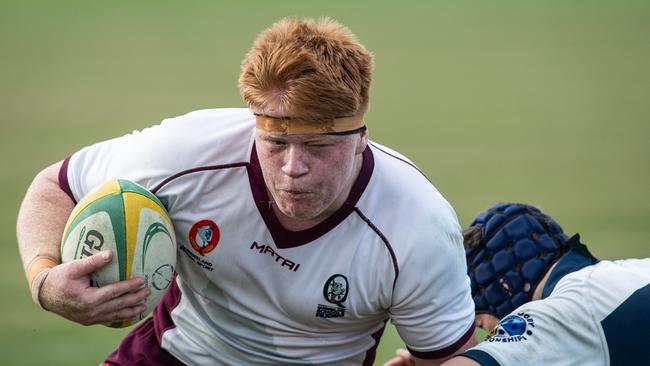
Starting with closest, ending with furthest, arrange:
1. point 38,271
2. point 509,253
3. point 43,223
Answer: point 38,271, point 43,223, point 509,253

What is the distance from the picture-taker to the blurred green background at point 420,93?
1028 cm

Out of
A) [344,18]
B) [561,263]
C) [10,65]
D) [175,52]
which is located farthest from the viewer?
[344,18]

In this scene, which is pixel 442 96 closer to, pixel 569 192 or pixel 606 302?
pixel 569 192

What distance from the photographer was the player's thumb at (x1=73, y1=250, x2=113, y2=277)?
4.32m

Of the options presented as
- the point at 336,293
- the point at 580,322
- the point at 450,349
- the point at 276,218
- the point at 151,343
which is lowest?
the point at 151,343

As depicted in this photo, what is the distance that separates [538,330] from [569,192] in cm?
731

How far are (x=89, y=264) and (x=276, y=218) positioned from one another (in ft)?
2.94

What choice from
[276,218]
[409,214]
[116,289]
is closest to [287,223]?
[276,218]

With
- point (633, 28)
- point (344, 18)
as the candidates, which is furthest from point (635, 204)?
point (344, 18)

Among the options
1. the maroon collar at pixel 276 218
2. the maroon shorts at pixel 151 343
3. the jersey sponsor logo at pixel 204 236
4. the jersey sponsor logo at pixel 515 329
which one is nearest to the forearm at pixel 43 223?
the jersey sponsor logo at pixel 204 236

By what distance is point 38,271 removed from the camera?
179 inches

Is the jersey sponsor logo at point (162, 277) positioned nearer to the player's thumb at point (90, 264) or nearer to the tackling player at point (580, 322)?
the player's thumb at point (90, 264)

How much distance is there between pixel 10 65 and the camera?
55.7ft

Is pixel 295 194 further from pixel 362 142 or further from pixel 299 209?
pixel 362 142
